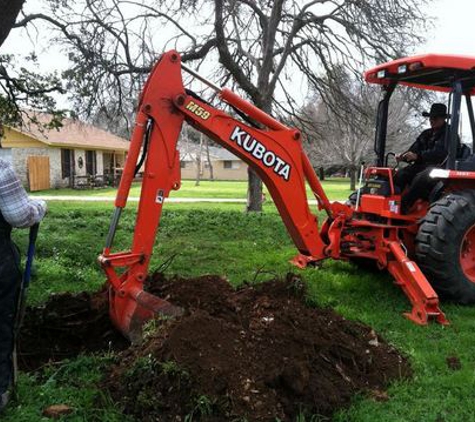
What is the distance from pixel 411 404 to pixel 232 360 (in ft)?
4.44

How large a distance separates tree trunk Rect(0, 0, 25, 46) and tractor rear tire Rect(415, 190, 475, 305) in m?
5.43

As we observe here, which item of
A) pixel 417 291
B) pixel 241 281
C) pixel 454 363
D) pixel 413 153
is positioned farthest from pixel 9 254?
pixel 413 153

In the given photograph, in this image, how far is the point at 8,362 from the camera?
356cm

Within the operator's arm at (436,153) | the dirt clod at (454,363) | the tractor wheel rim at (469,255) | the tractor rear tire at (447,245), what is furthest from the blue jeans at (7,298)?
the tractor wheel rim at (469,255)

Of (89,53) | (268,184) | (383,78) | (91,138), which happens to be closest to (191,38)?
(89,53)

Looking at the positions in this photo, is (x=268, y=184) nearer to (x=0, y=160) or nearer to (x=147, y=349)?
(x=147, y=349)

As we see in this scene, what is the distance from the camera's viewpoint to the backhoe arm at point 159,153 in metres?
4.49

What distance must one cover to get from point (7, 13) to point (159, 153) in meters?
3.25

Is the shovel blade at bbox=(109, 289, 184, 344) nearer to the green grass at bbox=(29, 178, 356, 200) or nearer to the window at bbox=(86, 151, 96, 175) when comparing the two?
the green grass at bbox=(29, 178, 356, 200)

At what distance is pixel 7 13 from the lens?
6336 mm

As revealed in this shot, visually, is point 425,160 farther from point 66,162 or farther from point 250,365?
point 66,162

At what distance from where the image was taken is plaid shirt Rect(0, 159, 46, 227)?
11.0 ft

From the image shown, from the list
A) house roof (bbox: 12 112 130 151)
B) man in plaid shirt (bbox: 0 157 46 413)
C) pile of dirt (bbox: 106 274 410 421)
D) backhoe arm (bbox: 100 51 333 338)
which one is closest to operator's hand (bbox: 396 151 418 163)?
backhoe arm (bbox: 100 51 333 338)

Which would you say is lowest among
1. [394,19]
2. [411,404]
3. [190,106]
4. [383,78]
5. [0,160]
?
[411,404]
